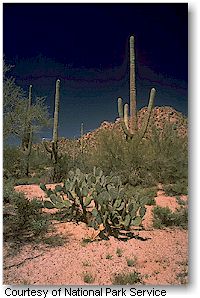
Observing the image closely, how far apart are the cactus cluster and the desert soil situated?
23 cm

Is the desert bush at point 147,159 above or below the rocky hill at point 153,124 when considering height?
below

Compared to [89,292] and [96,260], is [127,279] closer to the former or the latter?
[89,292]

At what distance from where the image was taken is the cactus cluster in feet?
17.0

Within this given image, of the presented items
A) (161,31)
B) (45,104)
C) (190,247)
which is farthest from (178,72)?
(45,104)

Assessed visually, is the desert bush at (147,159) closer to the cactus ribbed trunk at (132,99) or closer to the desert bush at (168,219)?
the cactus ribbed trunk at (132,99)

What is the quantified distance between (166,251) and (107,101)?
7.41 feet

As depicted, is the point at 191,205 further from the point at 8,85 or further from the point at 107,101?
the point at 8,85

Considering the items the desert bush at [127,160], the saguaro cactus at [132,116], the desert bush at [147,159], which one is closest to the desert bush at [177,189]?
the desert bush at [147,159]

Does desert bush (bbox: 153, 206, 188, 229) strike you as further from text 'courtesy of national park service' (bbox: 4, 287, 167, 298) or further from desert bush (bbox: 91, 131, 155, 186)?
desert bush (bbox: 91, 131, 155, 186)

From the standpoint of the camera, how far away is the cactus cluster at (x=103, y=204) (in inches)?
204

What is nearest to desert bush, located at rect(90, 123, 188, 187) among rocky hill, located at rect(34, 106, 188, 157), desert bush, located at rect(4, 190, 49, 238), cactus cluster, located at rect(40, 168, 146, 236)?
rocky hill, located at rect(34, 106, 188, 157)

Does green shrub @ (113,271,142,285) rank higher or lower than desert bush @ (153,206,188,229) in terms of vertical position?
lower

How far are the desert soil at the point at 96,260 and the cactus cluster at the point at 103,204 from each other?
227mm

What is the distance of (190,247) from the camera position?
13.1 ft
